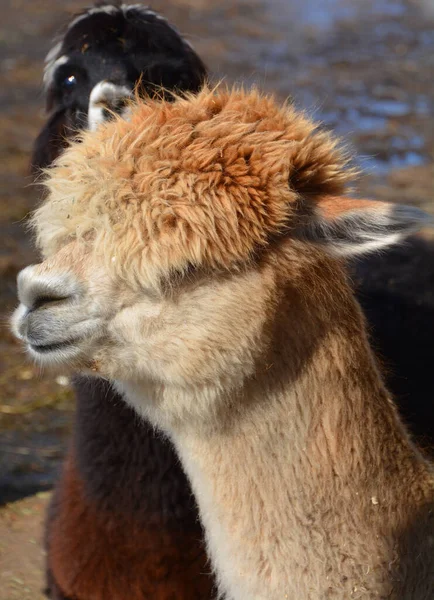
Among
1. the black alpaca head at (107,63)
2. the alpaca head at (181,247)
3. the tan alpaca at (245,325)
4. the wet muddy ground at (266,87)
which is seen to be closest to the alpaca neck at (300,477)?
the tan alpaca at (245,325)

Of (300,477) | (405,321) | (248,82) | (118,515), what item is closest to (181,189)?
(300,477)

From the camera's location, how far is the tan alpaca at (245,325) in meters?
2.53

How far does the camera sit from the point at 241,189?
8.38 ft

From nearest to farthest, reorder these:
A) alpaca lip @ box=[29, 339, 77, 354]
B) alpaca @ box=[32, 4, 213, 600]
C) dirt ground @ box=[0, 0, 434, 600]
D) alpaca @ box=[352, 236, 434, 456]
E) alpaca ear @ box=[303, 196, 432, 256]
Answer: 1. alpaca ear @ box=[303, 196, 432, 256]
2. alpaca lip @ box=[29, 339, 77, 354]
3. alpaca @ box=[32, 4, 213, 600]
4. alpaca @ box=[352, 236, 434, 456]
5. dirt ground @ box=[0, 0, 434, 600]

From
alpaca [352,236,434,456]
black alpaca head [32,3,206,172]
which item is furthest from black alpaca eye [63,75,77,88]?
alpaca [352,236,434,456]

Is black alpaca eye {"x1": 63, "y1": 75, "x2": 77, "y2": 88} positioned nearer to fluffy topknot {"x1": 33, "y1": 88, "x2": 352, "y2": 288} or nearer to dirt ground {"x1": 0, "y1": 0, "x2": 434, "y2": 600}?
dirt ground {"x1": 0, "y1": 0, "x2": 434, "y2": 600}

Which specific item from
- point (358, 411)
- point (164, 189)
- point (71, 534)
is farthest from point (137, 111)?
point (71, 534)

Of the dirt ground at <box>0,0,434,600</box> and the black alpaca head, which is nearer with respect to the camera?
the black alpaca head

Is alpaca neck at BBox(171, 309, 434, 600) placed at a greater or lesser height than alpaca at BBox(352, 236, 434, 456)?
greater

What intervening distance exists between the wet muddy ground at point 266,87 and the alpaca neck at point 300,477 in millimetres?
2769

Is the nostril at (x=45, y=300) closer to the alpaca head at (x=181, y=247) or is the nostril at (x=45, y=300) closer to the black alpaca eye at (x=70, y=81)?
Result: the alpaca head at (x=181, y=247)

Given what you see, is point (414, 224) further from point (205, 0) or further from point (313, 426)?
point (205, 0)

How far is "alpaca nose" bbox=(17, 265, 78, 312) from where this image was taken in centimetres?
254

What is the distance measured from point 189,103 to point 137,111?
15 centimetres
